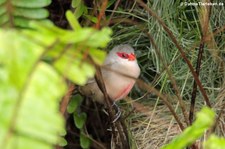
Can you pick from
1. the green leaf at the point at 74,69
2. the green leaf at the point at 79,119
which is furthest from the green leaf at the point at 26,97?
the green leaf at the point at 79,119

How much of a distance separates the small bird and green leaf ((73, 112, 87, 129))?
9 cm

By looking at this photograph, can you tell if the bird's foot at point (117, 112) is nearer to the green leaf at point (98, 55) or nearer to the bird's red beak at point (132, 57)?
the bird's red beak at point (132, 57)

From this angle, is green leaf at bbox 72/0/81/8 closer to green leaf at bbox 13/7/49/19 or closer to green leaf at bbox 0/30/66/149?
green leaf at bbox 13/7/49/19

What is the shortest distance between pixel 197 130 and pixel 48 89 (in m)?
0.26

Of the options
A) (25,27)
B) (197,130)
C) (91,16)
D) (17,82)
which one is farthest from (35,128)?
(91,16)

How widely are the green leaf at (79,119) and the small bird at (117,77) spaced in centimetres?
9

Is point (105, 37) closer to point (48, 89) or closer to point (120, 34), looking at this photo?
point (48, 89)

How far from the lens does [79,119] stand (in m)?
Result: 2.09

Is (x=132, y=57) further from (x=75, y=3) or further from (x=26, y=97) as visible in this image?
(x=26, y=97)

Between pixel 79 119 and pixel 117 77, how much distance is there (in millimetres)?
226

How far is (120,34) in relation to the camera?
2.15 m

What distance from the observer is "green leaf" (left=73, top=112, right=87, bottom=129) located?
6.79ft

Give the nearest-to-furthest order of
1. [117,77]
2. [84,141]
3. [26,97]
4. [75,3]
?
[26,97] → [75,3] → [117,77] → [84,141]

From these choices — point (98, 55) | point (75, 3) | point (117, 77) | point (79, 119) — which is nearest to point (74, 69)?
point (98, 55)
